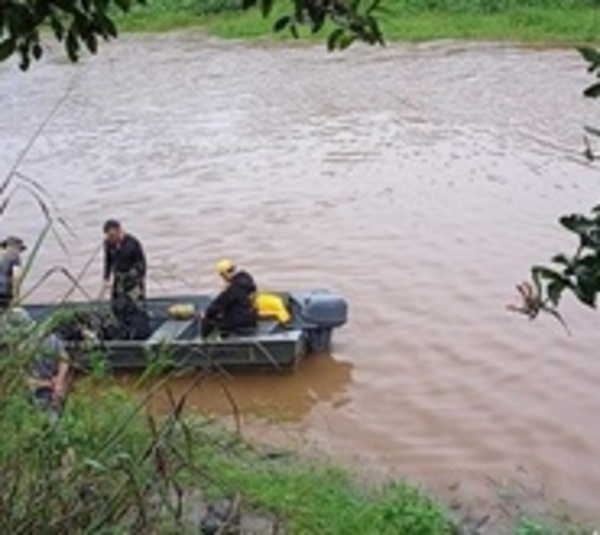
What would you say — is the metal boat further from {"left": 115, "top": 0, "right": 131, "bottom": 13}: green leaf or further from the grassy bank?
the grassy bank

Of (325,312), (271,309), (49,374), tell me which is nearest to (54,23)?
(49,374)

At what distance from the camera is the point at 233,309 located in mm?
10688

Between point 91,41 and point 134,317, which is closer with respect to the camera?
point 91,41

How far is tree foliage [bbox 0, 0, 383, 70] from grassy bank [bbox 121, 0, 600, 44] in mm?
27665

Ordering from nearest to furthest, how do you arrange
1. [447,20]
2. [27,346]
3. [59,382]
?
[27,346]
[59,382]
[447,20]

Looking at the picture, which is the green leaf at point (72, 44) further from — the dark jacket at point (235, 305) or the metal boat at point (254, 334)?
the dark jacket at point (235, 305)

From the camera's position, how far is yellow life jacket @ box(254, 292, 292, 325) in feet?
36.7

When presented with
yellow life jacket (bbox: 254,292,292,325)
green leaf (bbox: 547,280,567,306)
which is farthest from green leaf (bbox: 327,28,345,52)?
yellow life jacket (bbox: 254,292,292,325)

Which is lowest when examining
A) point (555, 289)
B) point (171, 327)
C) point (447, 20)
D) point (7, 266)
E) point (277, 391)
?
point (447, 20)

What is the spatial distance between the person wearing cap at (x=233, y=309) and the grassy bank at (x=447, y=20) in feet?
65.0

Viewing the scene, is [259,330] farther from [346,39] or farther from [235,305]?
[346,39]


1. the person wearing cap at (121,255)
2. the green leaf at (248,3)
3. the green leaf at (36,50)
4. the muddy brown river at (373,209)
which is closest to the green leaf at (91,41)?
the green leaf at (36,50)

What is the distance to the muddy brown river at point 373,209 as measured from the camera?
1028cm

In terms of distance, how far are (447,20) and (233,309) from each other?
83.5ft
